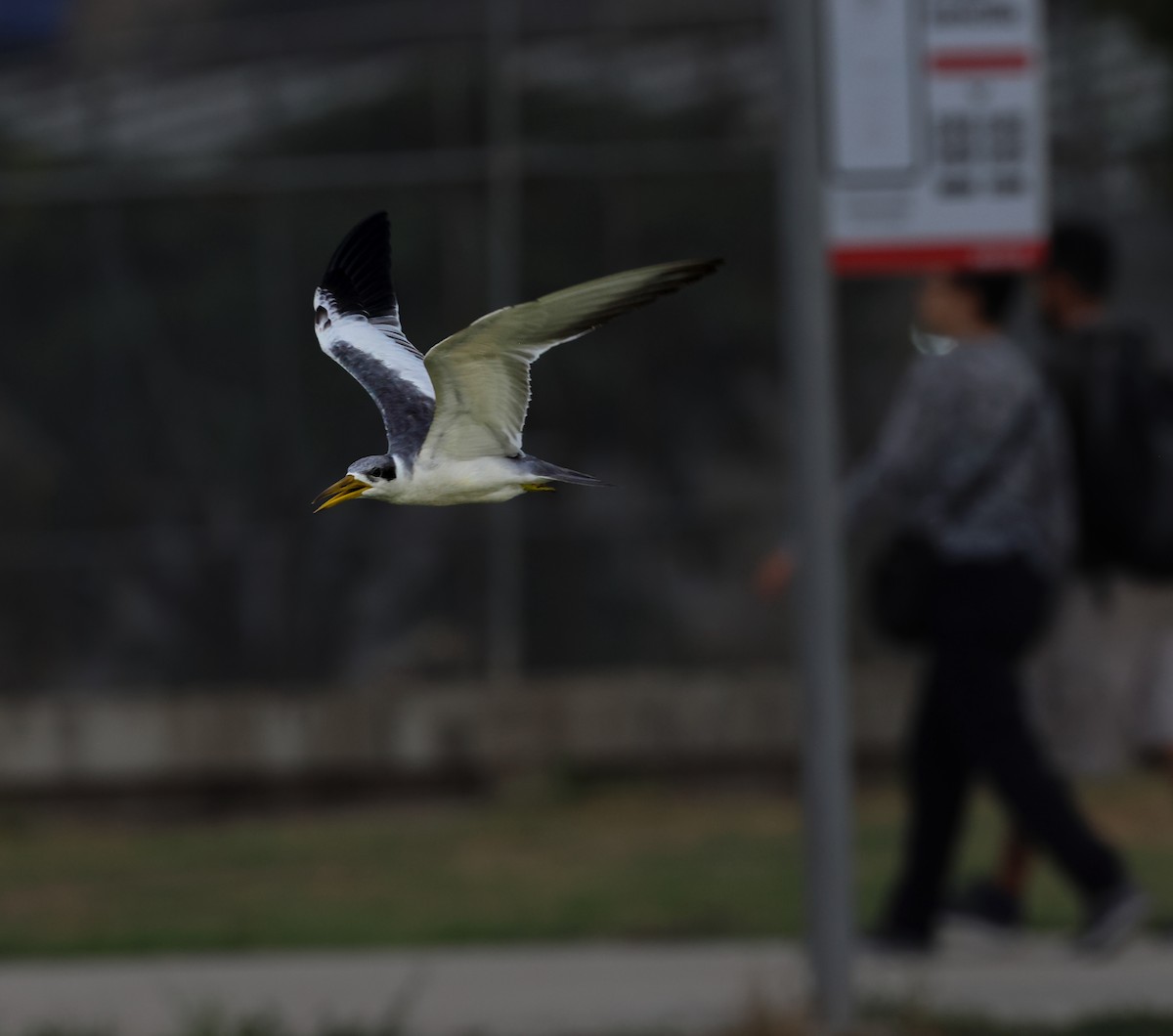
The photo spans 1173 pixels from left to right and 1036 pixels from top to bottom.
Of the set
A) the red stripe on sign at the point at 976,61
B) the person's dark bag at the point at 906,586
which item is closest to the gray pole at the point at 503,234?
the person's dark bag at the point at 906,586

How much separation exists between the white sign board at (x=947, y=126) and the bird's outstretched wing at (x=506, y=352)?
0.45 meters

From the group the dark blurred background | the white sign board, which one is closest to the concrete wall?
the dark blurred background

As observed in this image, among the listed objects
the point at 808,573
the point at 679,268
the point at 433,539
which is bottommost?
the point at 433,539

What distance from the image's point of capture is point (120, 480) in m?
10.7

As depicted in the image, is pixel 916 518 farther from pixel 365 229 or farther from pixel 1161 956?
pixel 365 229

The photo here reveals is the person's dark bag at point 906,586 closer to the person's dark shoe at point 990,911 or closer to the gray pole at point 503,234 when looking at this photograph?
the person's dark shoe at point 990,911

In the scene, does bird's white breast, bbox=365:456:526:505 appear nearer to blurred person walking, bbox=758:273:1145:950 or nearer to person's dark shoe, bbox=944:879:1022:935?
blurred person walking, bbox=758:273:1145:950

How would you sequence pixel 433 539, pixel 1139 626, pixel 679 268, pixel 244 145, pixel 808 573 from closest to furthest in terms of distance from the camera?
pixel 679 268 < pixel 808 573 < pixel 1139 626 < pixel 244 145 < pixel 433 539

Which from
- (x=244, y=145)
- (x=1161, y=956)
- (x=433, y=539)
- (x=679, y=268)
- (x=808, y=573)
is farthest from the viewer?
(x=433, y=539)

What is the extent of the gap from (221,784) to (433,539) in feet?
5.63

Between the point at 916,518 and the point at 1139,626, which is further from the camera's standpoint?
the point at 1139,626

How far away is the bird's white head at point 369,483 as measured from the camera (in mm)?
790

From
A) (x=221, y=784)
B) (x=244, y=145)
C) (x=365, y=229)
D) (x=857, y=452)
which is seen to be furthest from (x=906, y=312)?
(x=365, y=229)

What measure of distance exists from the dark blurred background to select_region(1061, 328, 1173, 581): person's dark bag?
3.57 meters
